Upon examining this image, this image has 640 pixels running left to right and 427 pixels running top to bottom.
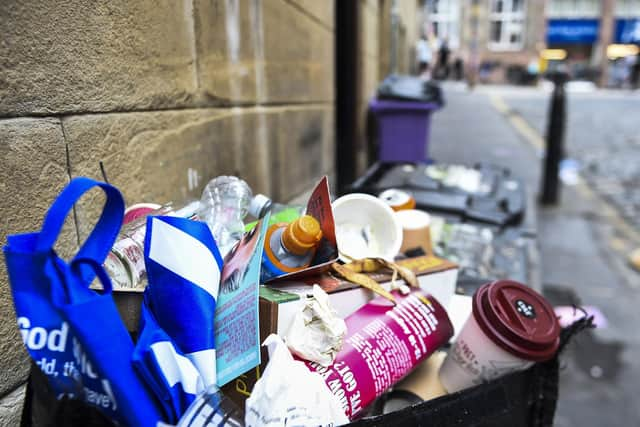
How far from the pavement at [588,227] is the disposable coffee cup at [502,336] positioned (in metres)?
0.12

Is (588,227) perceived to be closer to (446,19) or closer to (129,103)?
(129,103)

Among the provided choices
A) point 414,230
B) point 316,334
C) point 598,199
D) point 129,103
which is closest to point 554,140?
point 598,199

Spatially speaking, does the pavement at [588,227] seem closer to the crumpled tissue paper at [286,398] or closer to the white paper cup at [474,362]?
the white paper cup at [474,362]

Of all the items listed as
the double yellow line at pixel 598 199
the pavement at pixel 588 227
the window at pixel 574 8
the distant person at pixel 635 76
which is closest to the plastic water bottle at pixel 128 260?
the pavement at pixel 588 227

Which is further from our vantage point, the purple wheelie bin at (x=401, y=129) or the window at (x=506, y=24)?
the window at (x=506, y=24)

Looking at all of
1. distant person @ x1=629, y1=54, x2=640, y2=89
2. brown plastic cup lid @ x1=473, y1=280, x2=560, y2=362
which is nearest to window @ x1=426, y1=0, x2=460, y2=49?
distant person @ x1=629, y1=54, x2=640, y2=89

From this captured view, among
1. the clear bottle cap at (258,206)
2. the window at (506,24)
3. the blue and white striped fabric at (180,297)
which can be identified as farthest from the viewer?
the window at (506,24)

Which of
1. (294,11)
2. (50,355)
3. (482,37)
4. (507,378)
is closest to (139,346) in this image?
(50,355)

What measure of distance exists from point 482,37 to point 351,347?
3304cm

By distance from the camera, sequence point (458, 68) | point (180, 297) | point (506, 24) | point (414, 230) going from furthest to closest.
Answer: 1. point (506, 24)
2. point (458, 68)
3. point (414, 230)
4. point (180, 297)

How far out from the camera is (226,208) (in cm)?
143

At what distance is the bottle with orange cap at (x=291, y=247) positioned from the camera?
105cm

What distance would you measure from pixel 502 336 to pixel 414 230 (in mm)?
650

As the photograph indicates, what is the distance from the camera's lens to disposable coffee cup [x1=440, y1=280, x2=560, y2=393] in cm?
107
